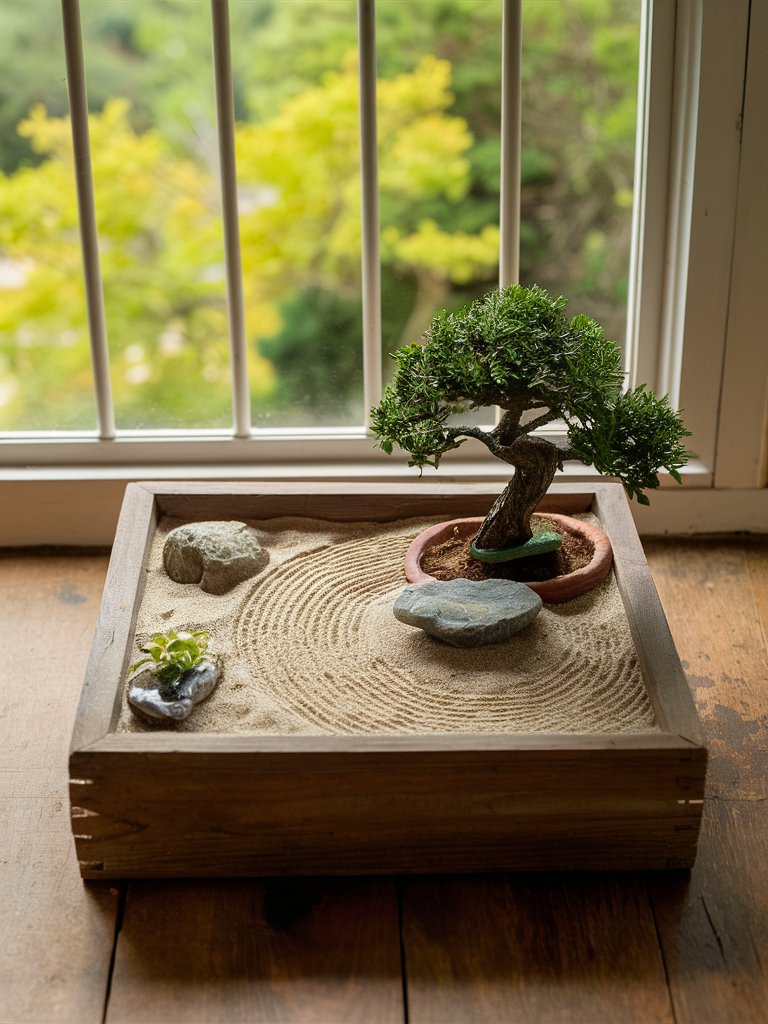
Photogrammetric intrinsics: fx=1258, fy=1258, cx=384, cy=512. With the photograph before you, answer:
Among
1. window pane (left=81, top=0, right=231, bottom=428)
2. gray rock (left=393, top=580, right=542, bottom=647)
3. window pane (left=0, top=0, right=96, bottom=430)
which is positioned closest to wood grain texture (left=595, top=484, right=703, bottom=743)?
gray rock (left=393, top=580, right=542, bottom=647)

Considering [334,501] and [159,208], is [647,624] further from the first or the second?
[159,208]

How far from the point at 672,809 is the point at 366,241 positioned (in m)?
1.00

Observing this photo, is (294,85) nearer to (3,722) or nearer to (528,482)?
(528,482)

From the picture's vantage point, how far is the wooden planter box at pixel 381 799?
1.15 metres

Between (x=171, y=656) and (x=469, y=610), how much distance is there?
331 millimetres

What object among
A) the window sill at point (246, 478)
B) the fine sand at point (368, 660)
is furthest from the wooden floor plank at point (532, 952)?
the window sill at point (246, 478)

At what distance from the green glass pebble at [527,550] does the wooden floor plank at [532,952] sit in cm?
42

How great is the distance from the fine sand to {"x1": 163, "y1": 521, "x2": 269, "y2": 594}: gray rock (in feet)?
0.05

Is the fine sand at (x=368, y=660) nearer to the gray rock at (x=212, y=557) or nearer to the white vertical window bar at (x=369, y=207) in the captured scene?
the gray rock at (x=212, y=557)

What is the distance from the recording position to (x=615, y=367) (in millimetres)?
1429

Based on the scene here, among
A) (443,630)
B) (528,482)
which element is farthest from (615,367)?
(443,630)

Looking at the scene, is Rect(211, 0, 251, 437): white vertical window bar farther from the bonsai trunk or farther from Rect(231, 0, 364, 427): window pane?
the bonsai trunk

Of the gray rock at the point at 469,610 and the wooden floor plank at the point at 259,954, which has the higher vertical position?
the gray rock at the point at 469,610

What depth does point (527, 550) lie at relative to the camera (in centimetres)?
151
